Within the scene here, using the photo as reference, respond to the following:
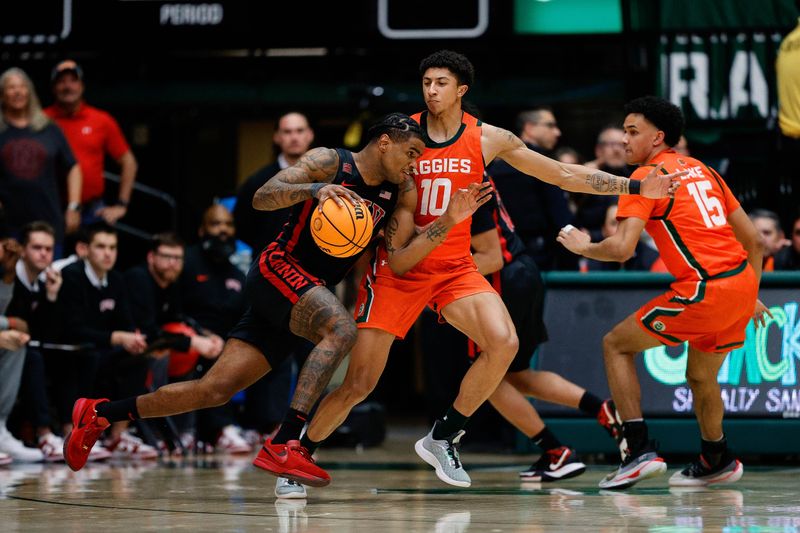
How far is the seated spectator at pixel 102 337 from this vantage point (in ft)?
33.7

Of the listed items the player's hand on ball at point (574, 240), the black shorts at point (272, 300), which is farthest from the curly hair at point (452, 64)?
the black shorts at point (272, 300)

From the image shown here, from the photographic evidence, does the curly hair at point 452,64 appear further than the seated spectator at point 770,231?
No

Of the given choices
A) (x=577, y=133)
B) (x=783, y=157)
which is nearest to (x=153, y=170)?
(x=577, y=133)

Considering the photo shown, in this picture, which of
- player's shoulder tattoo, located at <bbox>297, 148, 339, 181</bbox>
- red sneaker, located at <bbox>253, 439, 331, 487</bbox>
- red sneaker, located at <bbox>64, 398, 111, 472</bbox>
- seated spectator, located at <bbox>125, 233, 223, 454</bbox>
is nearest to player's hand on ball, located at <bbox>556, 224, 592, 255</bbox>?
player's shoulder tattoo, located at <bbox>297, 148, 339, 181</bbox>

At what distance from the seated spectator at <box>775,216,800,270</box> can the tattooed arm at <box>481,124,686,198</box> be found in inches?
136

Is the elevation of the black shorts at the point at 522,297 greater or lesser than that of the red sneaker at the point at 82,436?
greater

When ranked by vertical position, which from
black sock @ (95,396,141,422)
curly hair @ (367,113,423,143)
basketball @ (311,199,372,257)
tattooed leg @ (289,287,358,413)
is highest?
curly hair @ (367,113,423,143)

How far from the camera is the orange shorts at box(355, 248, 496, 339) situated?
289 inches

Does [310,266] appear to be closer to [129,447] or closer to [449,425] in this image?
[449,425]

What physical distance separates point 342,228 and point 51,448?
12.7ft

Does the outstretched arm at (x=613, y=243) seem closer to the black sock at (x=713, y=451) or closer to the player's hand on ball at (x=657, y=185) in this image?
the player's hand on ball at (x=657, y=185)

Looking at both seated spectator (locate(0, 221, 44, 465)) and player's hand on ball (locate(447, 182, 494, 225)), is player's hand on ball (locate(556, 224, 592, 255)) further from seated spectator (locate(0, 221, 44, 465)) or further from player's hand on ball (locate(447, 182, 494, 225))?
seated spectator (locate(0, 221, 44, 465))

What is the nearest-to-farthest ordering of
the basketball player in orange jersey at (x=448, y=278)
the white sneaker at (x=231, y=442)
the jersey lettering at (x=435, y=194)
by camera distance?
the basketball player in orange jersey at (x=448, y=278), the jersey lettering at (x=435, y=194), the white sneaker at (x=231, y=442)

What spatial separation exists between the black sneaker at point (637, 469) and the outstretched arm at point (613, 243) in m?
1.09
